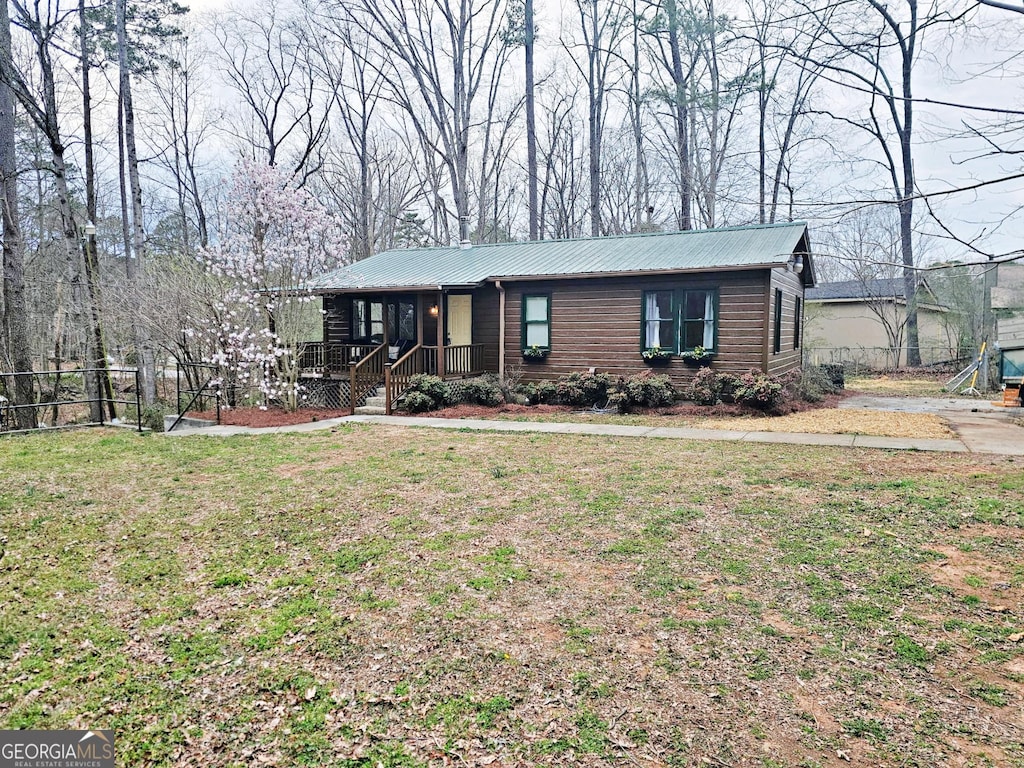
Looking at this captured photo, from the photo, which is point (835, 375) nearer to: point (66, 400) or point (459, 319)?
point (459, 319)

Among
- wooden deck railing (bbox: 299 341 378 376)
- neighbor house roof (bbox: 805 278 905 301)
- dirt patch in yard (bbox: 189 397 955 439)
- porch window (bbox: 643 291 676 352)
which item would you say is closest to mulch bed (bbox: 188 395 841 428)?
dirt patch in yard (bbox: 189 397 955 439)

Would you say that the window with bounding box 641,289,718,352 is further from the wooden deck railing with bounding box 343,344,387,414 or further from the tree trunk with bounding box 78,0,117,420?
the tree trunk with bounding box 78,0,117,420

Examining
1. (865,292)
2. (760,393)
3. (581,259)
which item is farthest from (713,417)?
Answer: (865,292)

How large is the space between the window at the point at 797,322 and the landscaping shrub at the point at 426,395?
931cm

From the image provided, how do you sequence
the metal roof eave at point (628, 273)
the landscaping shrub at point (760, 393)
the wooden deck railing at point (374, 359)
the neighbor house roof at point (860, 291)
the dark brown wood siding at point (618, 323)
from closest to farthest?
the landscaping shrub at point (760, 393) < the metal roof eave at point (628, 273) < the dark brown wood siding at point (618, 323) < the wooden deck railing at point (374, 359) < the neighbor house roof at point (860, 291)

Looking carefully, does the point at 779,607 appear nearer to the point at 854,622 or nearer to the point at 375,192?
the point at 854,622

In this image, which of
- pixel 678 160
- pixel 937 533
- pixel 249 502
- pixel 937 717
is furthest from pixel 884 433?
pixel 678 160

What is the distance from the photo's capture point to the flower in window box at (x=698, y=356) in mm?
12977

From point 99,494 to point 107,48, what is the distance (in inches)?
645

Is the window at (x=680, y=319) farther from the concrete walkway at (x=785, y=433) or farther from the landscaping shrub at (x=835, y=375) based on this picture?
the landscaping shrub at (x=835, y=375)

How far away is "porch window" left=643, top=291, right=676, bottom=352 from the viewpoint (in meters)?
13.4

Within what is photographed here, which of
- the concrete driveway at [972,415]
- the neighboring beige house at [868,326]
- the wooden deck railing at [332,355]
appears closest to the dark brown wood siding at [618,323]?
the concrete driveway at [972,415]

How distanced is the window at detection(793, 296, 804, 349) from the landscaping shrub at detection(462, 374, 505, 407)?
817 cm

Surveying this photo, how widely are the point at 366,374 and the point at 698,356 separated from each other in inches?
289
